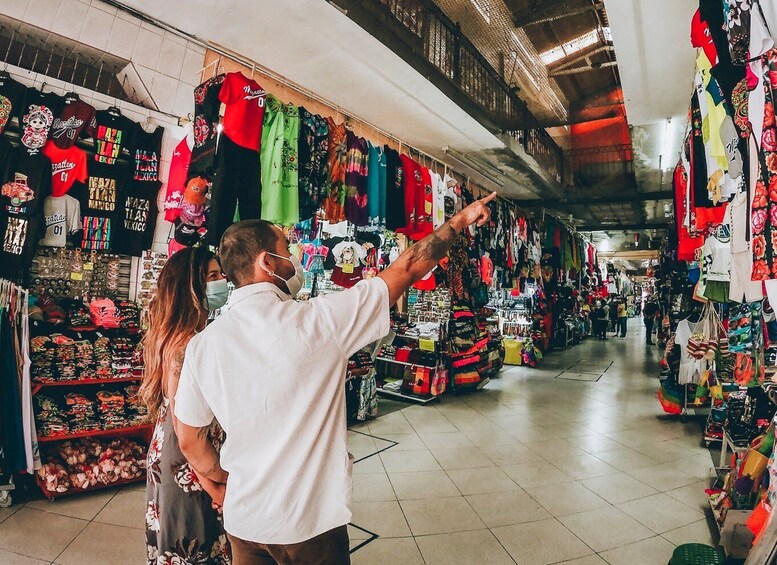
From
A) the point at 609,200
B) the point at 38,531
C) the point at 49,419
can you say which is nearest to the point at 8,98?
the point at 49,419

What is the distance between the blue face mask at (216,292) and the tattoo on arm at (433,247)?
109cm

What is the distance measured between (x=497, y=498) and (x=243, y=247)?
3063 mm

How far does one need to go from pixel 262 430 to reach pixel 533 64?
763cm

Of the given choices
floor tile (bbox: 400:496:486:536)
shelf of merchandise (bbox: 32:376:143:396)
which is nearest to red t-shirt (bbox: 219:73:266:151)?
shelf of merchandise (bbox: 32:376:143:396)

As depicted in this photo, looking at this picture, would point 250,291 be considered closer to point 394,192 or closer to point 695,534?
point 394,192

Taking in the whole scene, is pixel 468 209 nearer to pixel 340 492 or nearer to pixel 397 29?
pixel 340 492

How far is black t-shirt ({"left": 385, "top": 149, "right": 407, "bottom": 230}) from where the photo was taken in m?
4.13

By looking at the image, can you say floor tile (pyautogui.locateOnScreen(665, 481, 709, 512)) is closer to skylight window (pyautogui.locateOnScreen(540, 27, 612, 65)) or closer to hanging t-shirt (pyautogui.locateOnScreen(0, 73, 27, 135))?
hanging t-shirt (pyautogui.locateOnScreen(0, 73, 27, 135))

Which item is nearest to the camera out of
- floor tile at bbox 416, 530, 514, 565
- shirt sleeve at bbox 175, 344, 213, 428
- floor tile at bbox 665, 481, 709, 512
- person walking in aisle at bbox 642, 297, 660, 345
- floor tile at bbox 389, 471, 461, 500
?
shirt sleeve at bbox 175, 344, 213, 428

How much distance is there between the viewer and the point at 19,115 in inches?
Answer: 121

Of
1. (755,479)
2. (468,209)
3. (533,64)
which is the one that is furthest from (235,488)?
(533,64)

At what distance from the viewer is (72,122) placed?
3.25m

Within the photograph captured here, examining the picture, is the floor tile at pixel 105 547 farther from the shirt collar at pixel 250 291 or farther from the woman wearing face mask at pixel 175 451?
the shirt collar at pixel 250 291

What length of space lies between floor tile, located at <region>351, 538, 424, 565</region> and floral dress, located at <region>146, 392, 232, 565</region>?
1.25 meters
